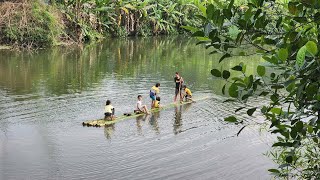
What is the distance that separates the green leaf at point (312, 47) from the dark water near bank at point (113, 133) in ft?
26.3

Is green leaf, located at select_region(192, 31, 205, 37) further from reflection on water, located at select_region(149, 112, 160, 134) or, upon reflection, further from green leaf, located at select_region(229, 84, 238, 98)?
reflection on water, located at select_region(149, 112, 160, 134)

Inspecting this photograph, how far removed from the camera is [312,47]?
8.68 ft

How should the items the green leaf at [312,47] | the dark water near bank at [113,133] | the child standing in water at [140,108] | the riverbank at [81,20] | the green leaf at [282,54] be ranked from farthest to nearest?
the riverbank at [81,20] → the child standing in water at [140,108] → the dark water near bank at [113,133] → the green leaf at [282,54] → the green leaf at [312,47]

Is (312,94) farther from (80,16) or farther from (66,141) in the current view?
(80,16)

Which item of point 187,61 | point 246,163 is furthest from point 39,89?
point 187,61

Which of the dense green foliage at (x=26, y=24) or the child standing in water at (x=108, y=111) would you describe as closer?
the child standing in water at (x=108, y=111)

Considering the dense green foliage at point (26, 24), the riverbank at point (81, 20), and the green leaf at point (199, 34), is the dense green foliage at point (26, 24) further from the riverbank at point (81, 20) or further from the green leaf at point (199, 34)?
the green leaf at point (199, 34)

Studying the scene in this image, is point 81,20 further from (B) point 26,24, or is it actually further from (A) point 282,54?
(A) point 282,54

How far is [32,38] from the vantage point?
30125mm

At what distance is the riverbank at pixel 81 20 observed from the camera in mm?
29781

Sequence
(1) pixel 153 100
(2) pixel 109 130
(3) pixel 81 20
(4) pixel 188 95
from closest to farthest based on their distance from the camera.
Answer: (2) pixel 109 130, (1) pixel 153 100, (4) pixel 188 95, (3) pixel 81 20

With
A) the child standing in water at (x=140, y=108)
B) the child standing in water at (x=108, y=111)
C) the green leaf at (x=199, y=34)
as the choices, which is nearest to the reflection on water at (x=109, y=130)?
the child standing in water at (x=108, y=111)

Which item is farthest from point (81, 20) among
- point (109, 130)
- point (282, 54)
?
point (282, 54)

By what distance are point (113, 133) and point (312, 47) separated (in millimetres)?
10791
